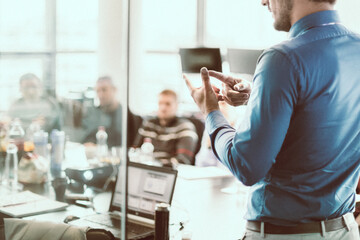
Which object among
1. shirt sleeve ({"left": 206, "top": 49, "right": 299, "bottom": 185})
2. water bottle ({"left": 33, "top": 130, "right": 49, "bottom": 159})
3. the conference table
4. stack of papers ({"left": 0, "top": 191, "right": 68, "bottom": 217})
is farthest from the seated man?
shirt sleeve ({"left": 206, "top": 49, "right": 299, "bottom": 185})

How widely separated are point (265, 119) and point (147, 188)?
3.61ft

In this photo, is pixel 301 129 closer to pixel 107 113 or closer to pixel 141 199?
pixel 141 199

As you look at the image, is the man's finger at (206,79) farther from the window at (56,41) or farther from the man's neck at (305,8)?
the window at (56,41)

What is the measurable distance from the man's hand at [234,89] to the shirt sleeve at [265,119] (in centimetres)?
20

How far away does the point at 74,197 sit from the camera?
2.38 meters

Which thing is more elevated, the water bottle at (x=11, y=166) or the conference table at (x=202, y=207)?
the water bottle at (x=11, y=166)

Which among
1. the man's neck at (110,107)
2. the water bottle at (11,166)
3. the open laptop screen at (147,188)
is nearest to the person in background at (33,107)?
the man's neck at (110,107)

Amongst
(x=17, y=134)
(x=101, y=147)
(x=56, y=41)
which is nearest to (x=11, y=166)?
(x=17, y=134)

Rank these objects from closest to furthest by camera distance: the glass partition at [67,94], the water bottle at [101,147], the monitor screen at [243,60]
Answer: the monitor screen at [243,60], the glass partition at [67,94], the water bottle at [101,147]

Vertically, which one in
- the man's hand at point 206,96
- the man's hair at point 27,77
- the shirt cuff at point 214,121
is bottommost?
the man's hair at point 27,77

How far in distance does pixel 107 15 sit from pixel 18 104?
3.08 m

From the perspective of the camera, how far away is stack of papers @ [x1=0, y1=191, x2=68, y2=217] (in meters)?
2.06

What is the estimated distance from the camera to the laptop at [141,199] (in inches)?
81.4

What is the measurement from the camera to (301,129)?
121cm
